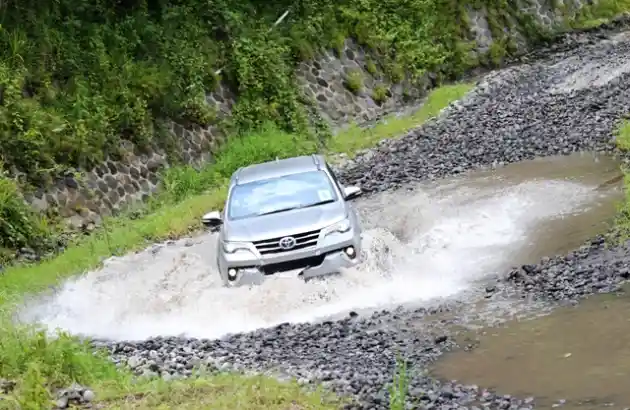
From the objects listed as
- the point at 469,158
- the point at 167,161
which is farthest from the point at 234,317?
the point at 167,161

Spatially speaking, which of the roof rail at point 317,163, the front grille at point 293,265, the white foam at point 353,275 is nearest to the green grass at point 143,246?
the white foam at point 353,275

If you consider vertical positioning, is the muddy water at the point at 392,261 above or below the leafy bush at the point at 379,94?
above

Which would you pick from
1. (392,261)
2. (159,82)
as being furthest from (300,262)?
(159,82)

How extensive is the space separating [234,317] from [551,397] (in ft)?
15.4

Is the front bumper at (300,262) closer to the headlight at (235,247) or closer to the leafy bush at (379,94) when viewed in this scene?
the headlight at (235,247)

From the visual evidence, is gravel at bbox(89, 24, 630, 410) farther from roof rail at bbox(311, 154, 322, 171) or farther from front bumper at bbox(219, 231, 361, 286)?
roof rail at bbox(311, 154, 322, 171)

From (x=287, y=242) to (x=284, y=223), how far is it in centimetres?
35

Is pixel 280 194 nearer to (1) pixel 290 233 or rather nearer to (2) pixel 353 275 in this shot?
(1) pixel 290 233

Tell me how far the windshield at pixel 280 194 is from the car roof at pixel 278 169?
110mm

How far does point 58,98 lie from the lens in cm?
1991

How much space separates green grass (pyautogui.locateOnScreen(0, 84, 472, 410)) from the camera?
711cm

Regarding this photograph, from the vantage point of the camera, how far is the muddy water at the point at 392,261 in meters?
10.9

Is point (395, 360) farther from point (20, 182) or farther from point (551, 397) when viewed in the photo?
point (20, 182)

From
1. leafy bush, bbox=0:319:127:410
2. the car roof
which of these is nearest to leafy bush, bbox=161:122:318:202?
the car roof
